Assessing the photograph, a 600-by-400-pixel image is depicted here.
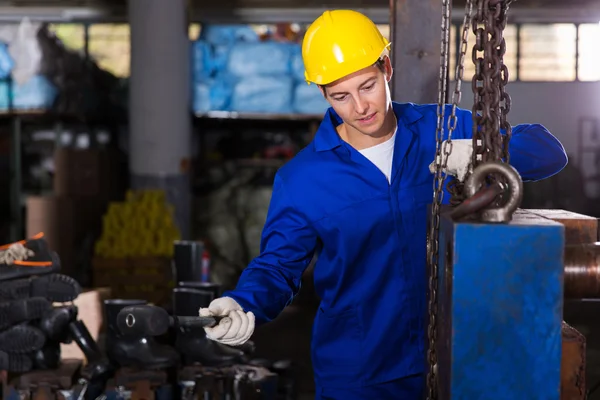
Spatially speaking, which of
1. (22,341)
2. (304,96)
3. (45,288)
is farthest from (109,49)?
(22,341)

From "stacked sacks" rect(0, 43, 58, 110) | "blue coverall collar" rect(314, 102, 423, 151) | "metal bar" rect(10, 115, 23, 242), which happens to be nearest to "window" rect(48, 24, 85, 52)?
"metal bar" rect(10, 115, 23, 242)

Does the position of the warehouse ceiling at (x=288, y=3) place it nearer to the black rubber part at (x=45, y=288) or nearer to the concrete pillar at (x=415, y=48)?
the concrete pillar at (x=415, y=48)

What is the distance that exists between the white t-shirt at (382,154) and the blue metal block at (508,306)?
1.07 meters

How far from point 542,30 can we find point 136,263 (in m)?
5.45

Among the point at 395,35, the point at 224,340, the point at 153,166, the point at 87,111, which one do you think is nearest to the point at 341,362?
the point at 224,340

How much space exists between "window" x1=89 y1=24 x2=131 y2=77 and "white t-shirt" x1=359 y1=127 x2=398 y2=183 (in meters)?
7.53

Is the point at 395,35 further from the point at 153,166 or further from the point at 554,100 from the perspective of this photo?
the point at 153,166

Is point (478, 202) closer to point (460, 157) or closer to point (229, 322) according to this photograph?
point (460, 157)

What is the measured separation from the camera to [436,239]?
60.5 inches

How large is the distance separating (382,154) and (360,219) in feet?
0.70

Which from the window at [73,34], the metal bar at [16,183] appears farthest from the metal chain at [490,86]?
the window at [73,34]

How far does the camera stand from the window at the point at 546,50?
357 inches

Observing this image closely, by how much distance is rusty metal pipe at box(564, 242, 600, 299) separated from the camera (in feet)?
4.60

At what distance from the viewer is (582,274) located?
4.61 feet
